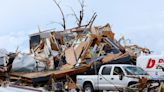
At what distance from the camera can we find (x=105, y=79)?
26.2 metres

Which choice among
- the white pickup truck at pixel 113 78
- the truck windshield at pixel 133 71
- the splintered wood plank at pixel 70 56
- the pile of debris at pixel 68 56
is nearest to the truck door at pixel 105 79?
the white pickup truck at pixel 113 78

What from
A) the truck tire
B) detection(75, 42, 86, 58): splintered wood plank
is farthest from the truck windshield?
detection(75, 42, 86, 58): splintered wood plank

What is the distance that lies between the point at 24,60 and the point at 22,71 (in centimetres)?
123

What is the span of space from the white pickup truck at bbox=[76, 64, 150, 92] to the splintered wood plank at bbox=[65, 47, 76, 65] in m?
3.77

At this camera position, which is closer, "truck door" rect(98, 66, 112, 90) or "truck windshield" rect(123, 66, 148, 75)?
"truck windshield" rect(123, 66, 148, 75)

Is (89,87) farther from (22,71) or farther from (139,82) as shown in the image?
(22,71)

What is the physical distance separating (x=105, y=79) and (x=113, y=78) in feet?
2.37

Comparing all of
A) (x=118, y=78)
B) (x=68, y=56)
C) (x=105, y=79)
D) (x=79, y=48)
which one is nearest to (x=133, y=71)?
(x=118, y=78)

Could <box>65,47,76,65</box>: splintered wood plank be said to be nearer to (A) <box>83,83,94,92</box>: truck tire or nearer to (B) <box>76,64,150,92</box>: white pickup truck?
(B) <box>76,64,150,92</box>: white pickup truck

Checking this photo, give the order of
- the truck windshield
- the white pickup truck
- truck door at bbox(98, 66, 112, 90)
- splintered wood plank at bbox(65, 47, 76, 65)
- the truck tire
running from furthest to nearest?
1. splintered wood plank at bbox(65, 47, 76, 65)
2. the truck tire
3. truck door at bbox(98, 66, 112, 90)
4. the truck windshield
5. the white pickup truck

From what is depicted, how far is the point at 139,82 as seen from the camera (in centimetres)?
2403

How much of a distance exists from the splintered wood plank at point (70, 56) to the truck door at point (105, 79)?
4.86 metres

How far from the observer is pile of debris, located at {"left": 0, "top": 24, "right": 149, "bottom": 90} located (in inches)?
1189

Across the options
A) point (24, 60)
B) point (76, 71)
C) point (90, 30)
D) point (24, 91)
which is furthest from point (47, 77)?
point (24, 91)
